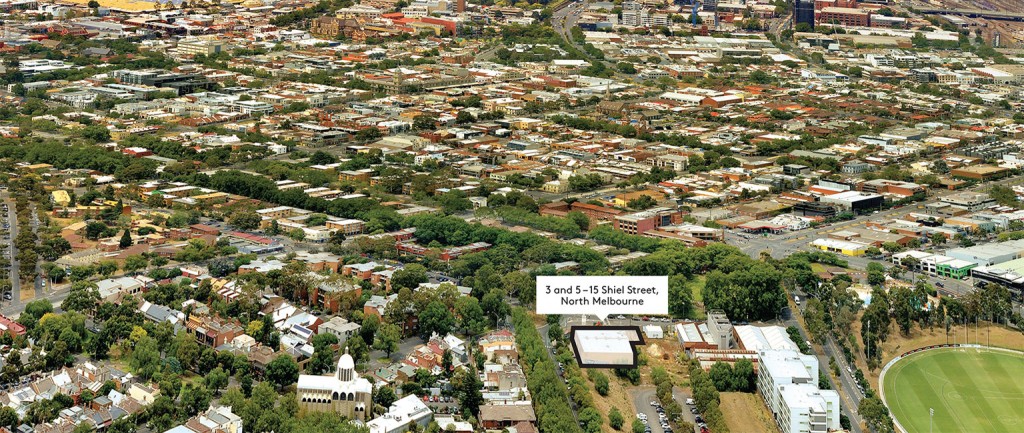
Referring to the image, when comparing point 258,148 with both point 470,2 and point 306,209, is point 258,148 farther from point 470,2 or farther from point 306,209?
point 470,2

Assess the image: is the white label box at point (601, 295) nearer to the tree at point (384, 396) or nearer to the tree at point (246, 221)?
the tree at point (384, 396)

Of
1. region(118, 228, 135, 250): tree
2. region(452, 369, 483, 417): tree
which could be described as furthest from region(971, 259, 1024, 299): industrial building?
region(118, 228, 135, 250): tree

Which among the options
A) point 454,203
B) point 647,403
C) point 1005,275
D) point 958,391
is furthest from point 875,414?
point 454,203

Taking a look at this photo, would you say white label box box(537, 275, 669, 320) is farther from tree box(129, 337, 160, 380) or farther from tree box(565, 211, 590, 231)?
tree box(565, 211, 590, 231)

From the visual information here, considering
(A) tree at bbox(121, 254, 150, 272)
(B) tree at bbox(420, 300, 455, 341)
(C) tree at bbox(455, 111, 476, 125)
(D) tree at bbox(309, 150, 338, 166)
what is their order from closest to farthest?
(B) tree at bbox(420, 300, 455, 341), (A) tree at bbox(121, 254, 150, 272), (D) tree at bbox(309, 150, 338, 166), (C) tree at bbox(455, 111, 476, 125)

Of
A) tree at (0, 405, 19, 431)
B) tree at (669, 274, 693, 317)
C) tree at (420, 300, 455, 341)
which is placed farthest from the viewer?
tree at (669, 274, 693, 317)

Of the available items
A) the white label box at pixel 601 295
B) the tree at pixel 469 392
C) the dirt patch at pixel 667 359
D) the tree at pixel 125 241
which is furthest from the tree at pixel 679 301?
the tree at pixel 125 241
